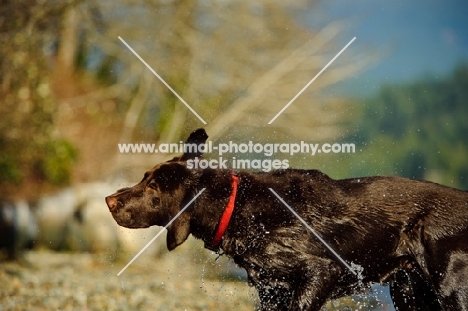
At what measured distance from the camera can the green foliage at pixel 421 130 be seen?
11.3 meters

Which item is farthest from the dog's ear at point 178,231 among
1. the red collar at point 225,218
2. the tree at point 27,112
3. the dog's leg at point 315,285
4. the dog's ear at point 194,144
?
the tree at point 27,112

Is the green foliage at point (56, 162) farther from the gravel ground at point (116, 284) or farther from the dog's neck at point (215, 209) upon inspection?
the dog's neck at point (215, 209)

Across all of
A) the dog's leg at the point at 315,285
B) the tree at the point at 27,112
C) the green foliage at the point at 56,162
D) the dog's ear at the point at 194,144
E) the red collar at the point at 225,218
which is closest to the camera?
the dog's leg at the point at 315,285

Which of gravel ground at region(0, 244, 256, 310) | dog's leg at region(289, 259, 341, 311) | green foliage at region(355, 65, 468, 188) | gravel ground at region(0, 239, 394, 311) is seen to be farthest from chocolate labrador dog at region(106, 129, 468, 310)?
green foliage at region(355, 65, 468, 188)

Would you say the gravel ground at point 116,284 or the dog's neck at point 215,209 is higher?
the dog's neck at point 215,209

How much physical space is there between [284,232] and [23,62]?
380 inches

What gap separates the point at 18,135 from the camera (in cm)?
1303

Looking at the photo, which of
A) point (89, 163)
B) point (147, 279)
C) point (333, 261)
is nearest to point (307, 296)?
point (333, 261)

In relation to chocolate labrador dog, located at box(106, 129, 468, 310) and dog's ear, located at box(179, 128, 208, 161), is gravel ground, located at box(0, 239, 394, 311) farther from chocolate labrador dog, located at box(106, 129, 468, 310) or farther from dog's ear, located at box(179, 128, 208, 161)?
dog's ear, located at box(179, 128, 208, 161)

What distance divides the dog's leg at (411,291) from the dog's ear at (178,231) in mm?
1455

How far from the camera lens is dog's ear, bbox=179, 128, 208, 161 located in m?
5.09

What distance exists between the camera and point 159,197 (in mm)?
5082

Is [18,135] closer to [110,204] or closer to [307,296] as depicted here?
[110,204]

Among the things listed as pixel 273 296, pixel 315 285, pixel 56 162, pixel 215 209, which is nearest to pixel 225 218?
pixel 215 209
